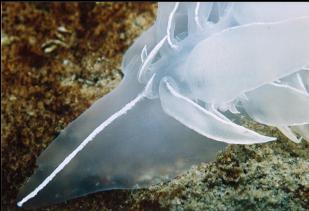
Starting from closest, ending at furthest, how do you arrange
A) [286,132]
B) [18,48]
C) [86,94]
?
[18,48] < [86,94] < [286,132]

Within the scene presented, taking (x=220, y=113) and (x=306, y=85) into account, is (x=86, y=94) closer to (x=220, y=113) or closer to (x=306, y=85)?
(x=220, y=113)

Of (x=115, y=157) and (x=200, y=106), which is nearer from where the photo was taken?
(x=200, y=106)

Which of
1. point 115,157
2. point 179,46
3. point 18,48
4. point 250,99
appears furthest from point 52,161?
point 250,99

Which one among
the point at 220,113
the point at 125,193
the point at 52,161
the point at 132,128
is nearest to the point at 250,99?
the point at 220,113

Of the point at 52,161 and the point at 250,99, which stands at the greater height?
the point at 250,99

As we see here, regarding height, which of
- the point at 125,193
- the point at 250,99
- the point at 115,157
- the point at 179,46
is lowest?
the point at 125,193

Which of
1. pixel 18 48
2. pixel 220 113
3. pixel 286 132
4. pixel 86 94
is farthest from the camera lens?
pixel 286 132

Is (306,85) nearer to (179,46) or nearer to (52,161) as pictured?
(179,46)
